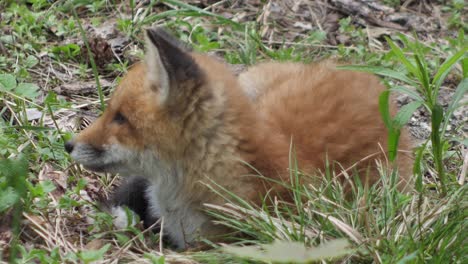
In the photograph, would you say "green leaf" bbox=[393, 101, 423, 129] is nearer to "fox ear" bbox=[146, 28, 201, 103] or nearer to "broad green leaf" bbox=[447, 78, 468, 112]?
"broad green leaf" bbox=[447, 78, 468, 112]

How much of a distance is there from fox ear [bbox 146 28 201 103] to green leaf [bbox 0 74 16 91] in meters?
1.65

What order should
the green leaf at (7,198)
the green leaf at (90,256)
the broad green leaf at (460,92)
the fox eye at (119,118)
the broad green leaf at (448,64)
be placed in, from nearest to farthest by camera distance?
1. the green leaf at (90,256)
2. the broad green leaf at (448,64)
3. the green leaf at (7,198)
4. the broad green leaf at (460,92)
5. the fox eye at (119,118)

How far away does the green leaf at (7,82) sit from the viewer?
18.6 feet

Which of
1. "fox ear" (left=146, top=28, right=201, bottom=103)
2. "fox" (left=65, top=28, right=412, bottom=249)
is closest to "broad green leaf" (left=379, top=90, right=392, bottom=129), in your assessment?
"fox" (left=65, top=28, right=412, bottom=249)

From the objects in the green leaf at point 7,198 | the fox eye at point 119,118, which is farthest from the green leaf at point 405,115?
the green leaf at point 7,198

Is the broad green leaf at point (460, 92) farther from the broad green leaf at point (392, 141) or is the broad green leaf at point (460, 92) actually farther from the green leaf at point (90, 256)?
the green leaf at point (90, 256)

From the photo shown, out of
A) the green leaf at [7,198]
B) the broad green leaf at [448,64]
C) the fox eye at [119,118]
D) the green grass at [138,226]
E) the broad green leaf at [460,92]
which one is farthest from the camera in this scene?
the fox eye at [119,118]

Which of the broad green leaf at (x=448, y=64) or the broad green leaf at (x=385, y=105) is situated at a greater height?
the broad green leaf at (x=448, y=64)

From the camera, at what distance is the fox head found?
172 inches

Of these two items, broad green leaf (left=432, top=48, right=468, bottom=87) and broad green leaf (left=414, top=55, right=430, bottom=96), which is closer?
broad green leaf (left=432, top=48, right=468, bottom=87)

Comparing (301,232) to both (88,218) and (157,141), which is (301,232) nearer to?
(157,141)

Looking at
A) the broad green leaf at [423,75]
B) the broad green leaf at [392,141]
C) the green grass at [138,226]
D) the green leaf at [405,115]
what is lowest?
the green grass at [138,226]

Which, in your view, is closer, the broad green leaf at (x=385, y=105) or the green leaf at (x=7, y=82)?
the broad green leaf at (x=385, y=105)

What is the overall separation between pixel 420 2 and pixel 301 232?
5575mm
